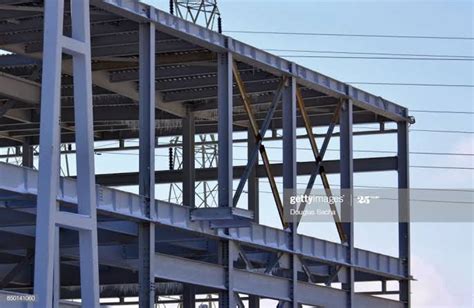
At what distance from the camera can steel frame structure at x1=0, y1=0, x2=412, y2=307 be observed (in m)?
33.3

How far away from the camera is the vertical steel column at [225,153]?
1869 inches

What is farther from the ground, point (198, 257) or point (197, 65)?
point (197, 65)

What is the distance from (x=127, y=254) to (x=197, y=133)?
16952 mm

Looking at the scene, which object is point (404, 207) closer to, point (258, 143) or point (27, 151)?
point (258, 143)

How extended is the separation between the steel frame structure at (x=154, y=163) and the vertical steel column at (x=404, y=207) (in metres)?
0.06

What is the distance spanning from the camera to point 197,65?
2009 inches

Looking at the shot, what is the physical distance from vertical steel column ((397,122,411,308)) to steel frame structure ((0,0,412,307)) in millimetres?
64

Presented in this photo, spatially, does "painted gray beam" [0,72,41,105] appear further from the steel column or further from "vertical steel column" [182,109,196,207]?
"vertical steel column" [182,109,196,207]

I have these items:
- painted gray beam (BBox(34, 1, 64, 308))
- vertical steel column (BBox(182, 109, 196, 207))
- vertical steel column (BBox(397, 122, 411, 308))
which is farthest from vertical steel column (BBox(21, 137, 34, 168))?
painted gray beam (BBox(34, 1, 64, 308))

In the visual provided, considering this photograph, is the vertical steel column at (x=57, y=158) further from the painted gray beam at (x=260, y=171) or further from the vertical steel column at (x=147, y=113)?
the painted gray beam at (x=260, y=171)

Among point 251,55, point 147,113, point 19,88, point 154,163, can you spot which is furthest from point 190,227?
point 19,88

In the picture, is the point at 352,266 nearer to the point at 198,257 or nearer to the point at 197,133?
the point at 198,257

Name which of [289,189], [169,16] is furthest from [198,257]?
[169,16]

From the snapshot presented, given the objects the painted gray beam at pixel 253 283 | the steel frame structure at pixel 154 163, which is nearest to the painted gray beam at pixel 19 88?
the steel frame structure at pixel 154 163
